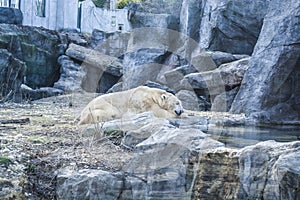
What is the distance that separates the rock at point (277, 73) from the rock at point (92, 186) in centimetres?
591

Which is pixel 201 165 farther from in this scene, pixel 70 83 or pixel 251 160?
A: pixel 70 83

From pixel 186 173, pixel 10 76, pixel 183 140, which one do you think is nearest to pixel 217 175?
pixel 186 173

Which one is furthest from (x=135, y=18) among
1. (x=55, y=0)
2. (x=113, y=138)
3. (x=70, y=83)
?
(x=113, y=138)

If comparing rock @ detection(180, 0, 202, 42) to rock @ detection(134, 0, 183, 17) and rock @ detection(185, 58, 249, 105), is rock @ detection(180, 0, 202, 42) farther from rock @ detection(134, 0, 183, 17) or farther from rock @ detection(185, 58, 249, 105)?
rock @ detection(185, 58, 249, 105)

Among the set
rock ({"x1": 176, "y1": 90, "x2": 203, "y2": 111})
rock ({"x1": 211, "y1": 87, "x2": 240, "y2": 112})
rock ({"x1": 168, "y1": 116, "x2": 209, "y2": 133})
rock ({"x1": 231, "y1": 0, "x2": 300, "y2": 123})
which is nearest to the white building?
rock ({"x1": 176, "y1": 90, "x2": 203, "y2": 111})

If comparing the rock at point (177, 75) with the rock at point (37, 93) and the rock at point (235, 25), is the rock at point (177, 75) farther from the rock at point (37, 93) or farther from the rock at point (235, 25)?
the rock at point (37, 93)

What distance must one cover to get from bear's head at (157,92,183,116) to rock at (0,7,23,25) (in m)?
15.0

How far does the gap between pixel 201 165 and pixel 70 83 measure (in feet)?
46.5

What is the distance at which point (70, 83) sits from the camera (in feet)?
56.3

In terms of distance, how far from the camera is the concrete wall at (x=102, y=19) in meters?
26.4

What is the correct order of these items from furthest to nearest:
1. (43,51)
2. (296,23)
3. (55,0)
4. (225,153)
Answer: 1. (55,0)
2. (43,51)
3. (296,23)
4. (225,153)

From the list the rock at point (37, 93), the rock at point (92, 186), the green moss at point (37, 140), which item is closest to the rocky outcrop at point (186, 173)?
the rock at point (92, 186)

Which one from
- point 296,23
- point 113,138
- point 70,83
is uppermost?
point 296,23

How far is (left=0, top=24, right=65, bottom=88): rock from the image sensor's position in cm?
1705
